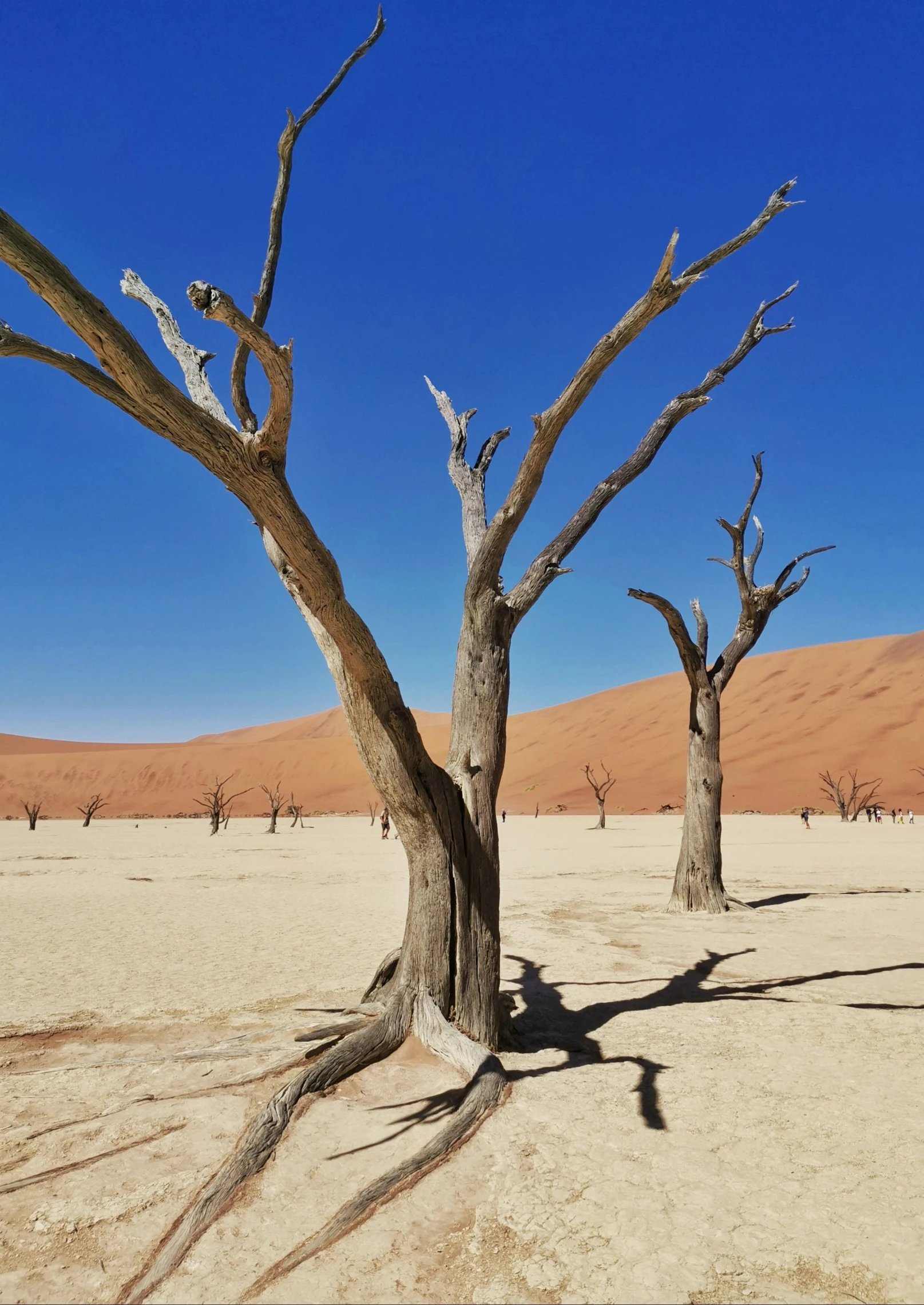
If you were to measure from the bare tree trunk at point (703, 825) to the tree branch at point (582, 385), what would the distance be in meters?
5.73

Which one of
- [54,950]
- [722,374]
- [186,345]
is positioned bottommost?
[54,950]

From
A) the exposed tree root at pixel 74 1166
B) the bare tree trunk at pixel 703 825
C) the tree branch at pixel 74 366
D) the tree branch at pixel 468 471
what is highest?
the tree branch at pixel 468 471

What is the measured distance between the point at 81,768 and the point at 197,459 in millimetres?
76170

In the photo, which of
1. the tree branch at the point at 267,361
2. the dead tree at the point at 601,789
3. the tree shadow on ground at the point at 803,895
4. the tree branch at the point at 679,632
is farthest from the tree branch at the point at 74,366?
the dead tree at the point at 601,789

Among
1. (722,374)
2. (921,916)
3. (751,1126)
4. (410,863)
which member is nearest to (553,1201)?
(751,1126)

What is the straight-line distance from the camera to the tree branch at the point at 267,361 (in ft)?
8.88

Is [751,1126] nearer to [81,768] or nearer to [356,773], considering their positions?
[356,773]

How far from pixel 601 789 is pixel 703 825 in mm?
39013

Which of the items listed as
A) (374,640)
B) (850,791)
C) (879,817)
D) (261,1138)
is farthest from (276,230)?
(850,791)

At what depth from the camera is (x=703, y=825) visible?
32.3ft

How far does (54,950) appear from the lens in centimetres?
793

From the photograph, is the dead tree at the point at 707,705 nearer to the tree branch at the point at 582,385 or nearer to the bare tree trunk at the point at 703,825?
the bare tree trunk at the point at 703,825

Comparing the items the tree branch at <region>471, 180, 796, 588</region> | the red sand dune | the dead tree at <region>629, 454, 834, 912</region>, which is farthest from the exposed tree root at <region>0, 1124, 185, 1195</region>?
the red sand dune

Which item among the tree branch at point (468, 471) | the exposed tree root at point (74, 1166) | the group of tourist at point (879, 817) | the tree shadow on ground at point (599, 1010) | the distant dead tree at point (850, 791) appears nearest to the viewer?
the exposed tree root at point (74, 1166)
